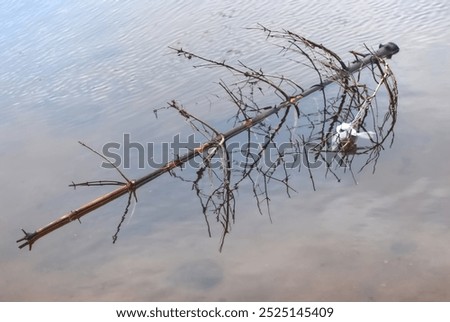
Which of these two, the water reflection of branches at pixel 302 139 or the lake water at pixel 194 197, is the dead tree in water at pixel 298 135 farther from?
the lake water at pixel 194 197

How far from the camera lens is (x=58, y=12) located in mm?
7613

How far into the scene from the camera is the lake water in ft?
10.4

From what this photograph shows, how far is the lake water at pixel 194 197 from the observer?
124 inches

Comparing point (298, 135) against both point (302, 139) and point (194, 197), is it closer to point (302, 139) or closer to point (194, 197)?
point (302, 139)

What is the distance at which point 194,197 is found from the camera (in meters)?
3.85

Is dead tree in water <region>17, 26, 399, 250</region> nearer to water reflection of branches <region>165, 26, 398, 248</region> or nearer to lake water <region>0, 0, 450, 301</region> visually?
water reflection of branches <region>165, 26, 398, 248</region>

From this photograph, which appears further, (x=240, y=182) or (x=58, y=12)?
(x=58, y=12)

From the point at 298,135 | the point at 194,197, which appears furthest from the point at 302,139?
the point at 194,197

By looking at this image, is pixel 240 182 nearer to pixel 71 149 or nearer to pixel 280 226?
pixel 280 226

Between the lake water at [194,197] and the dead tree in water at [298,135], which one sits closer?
the lake water at [194,197]

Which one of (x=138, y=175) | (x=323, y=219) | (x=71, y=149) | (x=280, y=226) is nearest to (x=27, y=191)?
(x=71, y=149)

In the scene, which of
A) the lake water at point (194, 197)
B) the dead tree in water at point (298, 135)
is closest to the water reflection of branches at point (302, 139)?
the dead tree in water at point (298, 135)

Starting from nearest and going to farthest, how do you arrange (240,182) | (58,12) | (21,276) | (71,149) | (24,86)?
(21,276) < (240,182) < (71,149) < (24,86) < (58,12)

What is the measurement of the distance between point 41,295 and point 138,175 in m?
1.21
